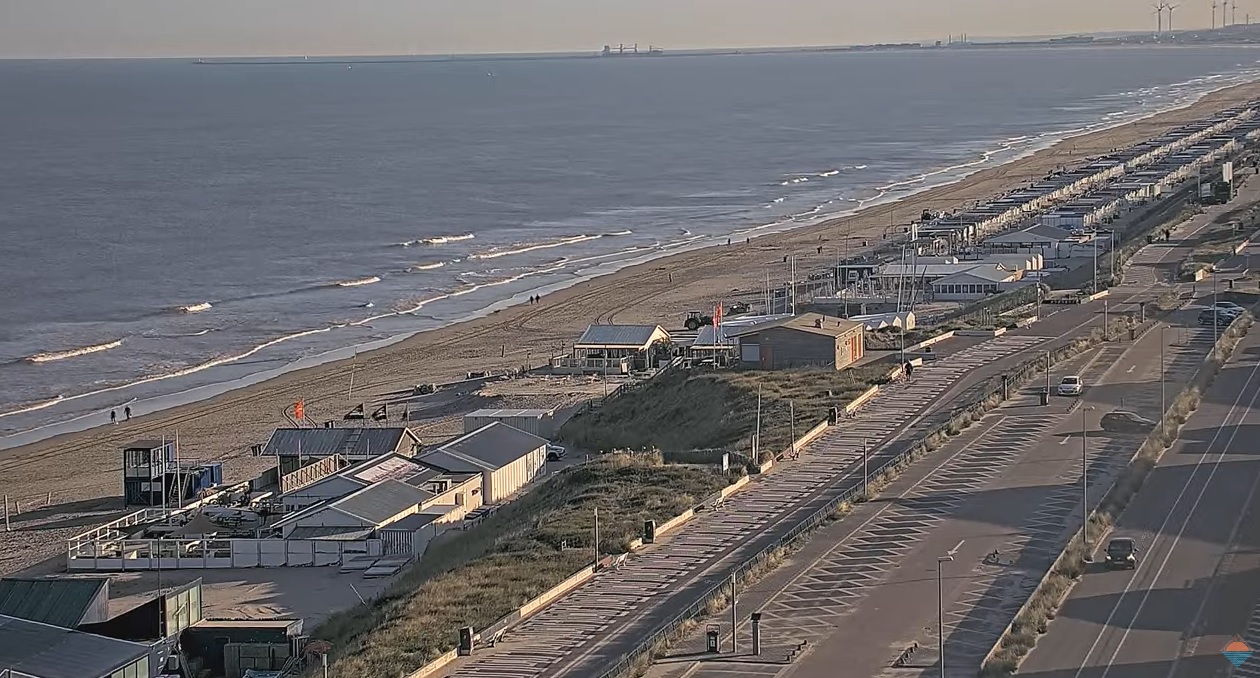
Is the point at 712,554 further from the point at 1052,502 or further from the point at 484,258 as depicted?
the point at 484,258

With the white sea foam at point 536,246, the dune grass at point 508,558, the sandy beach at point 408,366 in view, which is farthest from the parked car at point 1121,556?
the white sea foam at point 536,246

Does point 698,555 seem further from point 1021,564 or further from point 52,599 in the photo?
point 52,599

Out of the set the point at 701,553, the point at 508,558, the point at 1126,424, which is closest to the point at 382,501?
the point at 508,558

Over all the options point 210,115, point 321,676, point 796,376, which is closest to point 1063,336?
point 796,376

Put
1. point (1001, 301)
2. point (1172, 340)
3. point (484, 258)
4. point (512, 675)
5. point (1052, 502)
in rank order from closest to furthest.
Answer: point (512, 675) → point (1052, 502) → point (1172, 340) → point (1001, 301) → point (484, 258)

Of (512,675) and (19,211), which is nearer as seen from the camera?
(512,675)

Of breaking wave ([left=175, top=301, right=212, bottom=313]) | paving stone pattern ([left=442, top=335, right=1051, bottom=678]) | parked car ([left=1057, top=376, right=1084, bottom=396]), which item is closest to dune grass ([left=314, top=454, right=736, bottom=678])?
paving stone pattern ([left=442, top=335, right=1051, bottom=678])

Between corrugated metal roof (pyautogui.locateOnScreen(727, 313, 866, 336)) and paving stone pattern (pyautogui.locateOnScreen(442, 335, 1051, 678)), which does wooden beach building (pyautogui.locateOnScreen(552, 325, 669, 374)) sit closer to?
corrugated metal roof (pyautogui.locateOnScreen(727, 313, 866, 336))

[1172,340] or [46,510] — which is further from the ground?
[1172,340]
